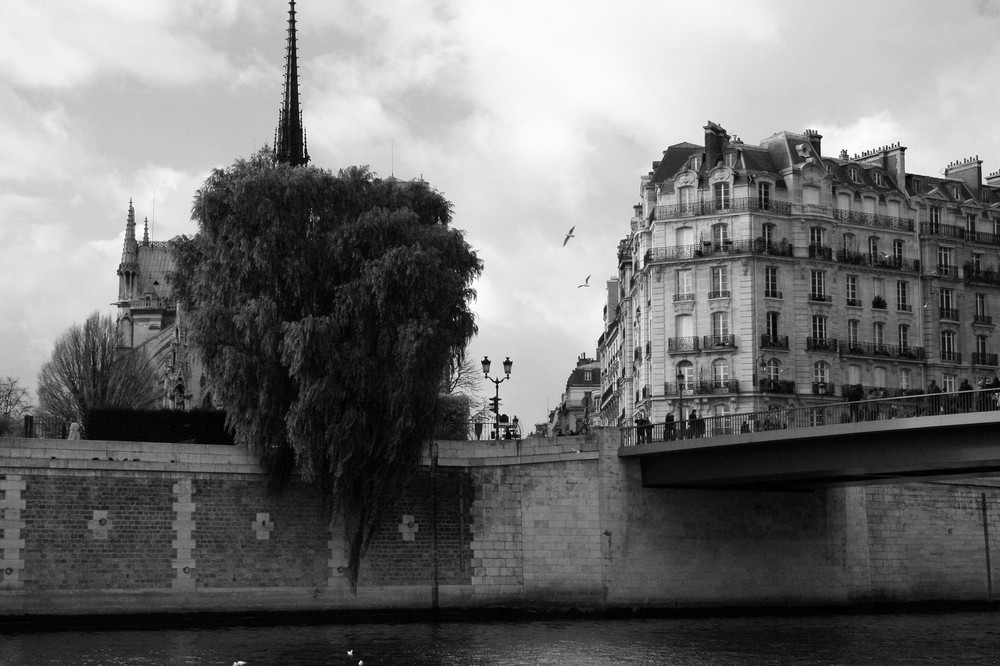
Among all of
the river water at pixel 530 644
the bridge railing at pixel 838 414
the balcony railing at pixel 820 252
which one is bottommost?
the river water at pixel 530 644

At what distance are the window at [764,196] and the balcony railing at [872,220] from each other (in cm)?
342

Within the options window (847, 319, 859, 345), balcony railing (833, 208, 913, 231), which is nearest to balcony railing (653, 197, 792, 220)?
balcony railing (833, 208, 913, 231)

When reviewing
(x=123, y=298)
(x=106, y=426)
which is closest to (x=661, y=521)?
(x=106, y=426)

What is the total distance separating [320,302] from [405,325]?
117 inches

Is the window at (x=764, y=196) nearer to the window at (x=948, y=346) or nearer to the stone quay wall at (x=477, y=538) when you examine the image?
the window at (x=948, y=346)

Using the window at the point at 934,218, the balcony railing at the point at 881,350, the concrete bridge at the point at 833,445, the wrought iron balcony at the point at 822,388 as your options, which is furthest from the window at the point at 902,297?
the concrete bridge at the point at 833,445

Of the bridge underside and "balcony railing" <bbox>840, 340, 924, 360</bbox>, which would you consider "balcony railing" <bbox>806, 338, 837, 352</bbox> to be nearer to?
"balcony railing" <bbox>840, 340, 924, 360</bbox>

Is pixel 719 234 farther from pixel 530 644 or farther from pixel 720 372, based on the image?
pixel 530 644

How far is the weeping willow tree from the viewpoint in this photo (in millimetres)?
44469

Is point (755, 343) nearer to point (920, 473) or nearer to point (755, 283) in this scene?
point (755, 283)

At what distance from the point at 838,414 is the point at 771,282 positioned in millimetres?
23800

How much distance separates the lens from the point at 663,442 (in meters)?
47.9

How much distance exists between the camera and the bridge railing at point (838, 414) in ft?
133

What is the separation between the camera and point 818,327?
68.8 metres
